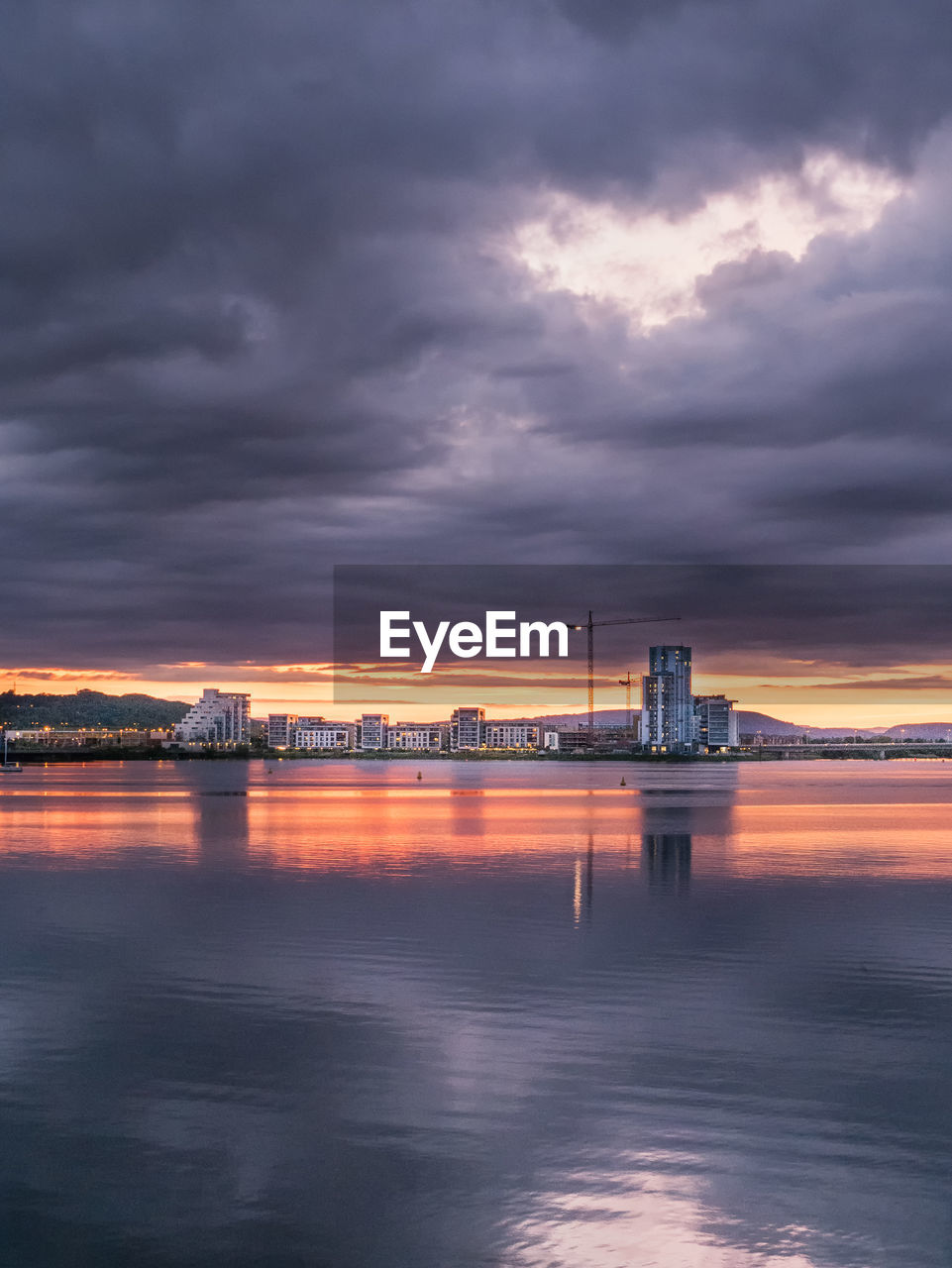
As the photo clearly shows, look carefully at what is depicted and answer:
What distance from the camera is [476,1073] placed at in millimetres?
15359

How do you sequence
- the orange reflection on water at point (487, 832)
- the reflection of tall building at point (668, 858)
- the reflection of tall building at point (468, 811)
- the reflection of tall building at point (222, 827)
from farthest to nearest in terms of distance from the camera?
the reflection of tall building at point (468, 811) → the reflection of tall building at point (222, 827) → the orange reflection on water at point (487, 832) → the reflection of tall building at point (668, 858)

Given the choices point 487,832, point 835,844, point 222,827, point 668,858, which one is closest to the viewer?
point 668,858

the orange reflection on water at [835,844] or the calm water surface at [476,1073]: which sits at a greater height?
the calm water surface at [476,1073]

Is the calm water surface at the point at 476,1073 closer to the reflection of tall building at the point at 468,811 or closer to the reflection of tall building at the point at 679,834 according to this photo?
the reflection of tall building at the point at 679,834

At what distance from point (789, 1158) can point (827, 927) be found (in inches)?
650

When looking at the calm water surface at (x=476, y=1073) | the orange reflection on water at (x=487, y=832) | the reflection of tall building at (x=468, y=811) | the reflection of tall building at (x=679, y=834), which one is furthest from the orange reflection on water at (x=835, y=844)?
the reflection of tall building at (x=468, y=811)

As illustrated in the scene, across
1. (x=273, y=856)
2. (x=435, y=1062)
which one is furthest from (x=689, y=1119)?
(x=273, y=856)

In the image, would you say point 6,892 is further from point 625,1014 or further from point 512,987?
point 625,1014

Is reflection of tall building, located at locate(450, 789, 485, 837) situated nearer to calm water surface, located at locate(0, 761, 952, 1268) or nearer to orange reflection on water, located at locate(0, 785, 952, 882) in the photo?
orange reflection on water, located at locate(0, 785, 952, 882)

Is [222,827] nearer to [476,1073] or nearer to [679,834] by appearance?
→ [679,834]

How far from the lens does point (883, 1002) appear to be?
65.2 ft

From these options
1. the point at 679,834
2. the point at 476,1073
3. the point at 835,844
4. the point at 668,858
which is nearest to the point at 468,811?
the point at 679,834

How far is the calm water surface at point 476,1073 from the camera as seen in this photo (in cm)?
1066

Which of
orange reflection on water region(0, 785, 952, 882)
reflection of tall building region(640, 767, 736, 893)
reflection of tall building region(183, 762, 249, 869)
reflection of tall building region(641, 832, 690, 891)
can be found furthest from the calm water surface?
reflection of tall building region(183, 762, 249, 869)
